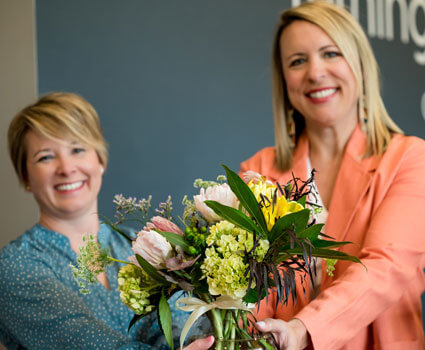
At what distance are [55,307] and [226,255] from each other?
0.91 m

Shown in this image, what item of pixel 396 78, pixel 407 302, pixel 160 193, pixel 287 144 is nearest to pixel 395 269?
pixel 407 302

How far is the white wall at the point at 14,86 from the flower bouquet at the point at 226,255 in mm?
1458

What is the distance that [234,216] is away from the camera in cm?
105

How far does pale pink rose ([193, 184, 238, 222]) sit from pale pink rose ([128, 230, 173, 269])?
9cm

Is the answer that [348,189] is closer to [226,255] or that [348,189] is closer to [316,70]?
[316,70]

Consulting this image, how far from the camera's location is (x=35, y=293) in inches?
71.3

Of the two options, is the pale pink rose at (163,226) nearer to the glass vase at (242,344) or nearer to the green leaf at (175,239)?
the green leaf at (175,239)

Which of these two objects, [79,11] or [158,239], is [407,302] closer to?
[158,239]

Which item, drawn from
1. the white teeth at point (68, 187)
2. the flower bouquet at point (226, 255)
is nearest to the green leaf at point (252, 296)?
the flower bouquet at point (226, 255)

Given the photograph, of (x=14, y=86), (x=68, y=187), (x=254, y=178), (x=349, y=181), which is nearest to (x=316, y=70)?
(x=349, y=181)

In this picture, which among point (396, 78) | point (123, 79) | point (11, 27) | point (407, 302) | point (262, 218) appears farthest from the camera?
point (396, 78)

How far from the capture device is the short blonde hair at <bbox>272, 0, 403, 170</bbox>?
1.91 meters

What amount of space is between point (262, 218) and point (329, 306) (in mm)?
493

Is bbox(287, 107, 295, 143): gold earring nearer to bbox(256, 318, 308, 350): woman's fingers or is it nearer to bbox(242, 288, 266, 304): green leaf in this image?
bbox(256, 318, 308, 350): woman's fingers
